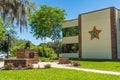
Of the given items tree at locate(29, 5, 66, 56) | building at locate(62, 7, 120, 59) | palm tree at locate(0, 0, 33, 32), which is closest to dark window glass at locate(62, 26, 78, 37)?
building at locate(62, 7, 120, 59)

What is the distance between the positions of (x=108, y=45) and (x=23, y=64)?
A: 16657 millimetres

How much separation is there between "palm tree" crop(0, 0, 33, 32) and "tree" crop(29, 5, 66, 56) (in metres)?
29.9

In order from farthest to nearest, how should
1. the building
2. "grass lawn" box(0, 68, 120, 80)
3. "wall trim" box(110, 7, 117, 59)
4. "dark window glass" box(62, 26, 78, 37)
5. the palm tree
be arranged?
"dark window glass" box(62, 26, 78, 37) → the building → "wall trim" box(110, 7, 117, 59) → the palm tree → "grass lawn" box(0, 68, 120, 80)

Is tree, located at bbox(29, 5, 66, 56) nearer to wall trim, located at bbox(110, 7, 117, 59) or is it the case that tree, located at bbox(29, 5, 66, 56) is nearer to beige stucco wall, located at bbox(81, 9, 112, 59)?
beige stucco wall, located at bbox(81, 9, 112, 59)

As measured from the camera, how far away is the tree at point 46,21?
51.8 meters

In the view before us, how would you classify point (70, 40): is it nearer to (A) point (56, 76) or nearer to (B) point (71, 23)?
(B) point (71, 23)

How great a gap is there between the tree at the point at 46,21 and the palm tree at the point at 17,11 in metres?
29.9

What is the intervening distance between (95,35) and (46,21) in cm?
1675

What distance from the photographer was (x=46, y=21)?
51.6 metres

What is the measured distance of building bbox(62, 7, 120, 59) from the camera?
35159 mm

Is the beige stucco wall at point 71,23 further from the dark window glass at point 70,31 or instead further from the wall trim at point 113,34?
the wall trim at point 113,34

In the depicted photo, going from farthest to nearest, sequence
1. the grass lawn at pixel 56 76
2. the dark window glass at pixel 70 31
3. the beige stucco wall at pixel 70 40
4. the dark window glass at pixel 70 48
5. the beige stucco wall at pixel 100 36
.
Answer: the dark window glass at pixel 70 31
the beige stucco wall at pixel 70 40
the dark window glass at pixel 70 48
the beige stucco wall at pixel 100 36
the grass lawn at pixel 56 76

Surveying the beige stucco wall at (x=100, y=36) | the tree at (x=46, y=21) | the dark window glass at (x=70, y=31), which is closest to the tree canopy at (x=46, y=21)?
the tree at (x=46, y=21)

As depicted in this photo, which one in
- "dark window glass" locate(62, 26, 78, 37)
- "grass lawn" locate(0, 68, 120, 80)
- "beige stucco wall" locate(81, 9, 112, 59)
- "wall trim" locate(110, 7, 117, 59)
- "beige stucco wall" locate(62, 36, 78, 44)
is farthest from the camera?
"dark window glass" locate(62, 26, 78, 37)
